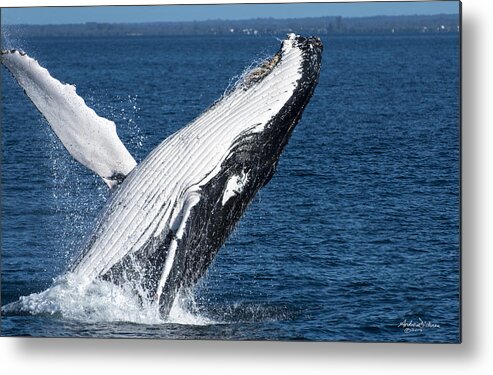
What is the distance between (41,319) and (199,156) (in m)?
2.18

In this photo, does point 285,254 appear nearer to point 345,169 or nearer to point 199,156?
point 345,169

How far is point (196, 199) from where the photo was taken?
32.4ft

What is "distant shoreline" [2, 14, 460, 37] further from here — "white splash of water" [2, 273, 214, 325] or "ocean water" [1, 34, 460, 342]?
"white splash of water" [2, 273, 214, 325]

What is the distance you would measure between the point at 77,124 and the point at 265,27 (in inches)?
69.6

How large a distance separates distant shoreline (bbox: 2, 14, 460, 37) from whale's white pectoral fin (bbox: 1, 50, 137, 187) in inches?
40.4

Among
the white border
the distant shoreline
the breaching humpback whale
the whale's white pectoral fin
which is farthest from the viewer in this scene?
the distant shoreline

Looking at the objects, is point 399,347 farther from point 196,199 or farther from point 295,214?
point 196,199

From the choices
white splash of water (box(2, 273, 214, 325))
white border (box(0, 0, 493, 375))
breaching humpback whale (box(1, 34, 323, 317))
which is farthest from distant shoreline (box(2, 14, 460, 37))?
white splash of water (box(2, 273, 214, 325))

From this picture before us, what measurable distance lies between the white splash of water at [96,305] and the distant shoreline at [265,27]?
6.38 ft

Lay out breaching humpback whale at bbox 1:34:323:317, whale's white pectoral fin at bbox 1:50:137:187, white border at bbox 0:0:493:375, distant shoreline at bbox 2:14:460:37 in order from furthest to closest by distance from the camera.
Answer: distant shoreline at bbox 2:14:460:37
white border at bbox 0:0:493:375
whale's white pectoral fin at bbox 1:50:137:187
breaching humpback whale at bbox 1:34:323:317

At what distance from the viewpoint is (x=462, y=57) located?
34.4 feet

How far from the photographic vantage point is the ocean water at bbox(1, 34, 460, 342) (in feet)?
35.5

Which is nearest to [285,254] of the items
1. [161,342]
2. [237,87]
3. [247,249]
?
[247,249]

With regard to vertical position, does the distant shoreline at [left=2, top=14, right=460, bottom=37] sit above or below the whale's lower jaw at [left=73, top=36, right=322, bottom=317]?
above
